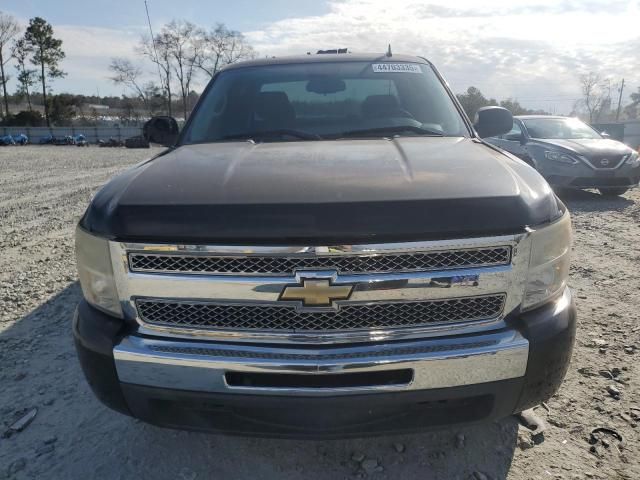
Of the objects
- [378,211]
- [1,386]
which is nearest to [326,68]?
[378,211]

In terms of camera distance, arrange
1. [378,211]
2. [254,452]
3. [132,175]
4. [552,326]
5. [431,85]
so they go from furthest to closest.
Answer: [431,85] < [254,452] < [132,175] < [552,326] < [378,211]

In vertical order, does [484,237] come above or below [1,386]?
above

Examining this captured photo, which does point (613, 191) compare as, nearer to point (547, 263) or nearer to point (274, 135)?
point (274, 135)

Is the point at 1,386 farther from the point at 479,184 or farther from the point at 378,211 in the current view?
the point at 479,184

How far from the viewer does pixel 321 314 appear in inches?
72.1

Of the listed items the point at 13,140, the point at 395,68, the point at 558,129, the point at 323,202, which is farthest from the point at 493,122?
the point at 13,140

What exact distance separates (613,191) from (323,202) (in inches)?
371

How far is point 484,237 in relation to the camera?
1.78 m

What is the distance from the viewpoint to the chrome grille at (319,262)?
1.77 m

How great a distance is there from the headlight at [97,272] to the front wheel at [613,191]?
938cm

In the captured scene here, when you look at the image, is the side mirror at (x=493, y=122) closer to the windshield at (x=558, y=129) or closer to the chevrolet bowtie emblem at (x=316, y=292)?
the chevrolet bowtie emblem at (x=316, y=292)

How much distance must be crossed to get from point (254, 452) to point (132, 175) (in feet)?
4.63

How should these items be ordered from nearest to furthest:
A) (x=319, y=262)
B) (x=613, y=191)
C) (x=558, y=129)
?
(x=319, y=262), (x=613, y=191), (x=558, y=129)

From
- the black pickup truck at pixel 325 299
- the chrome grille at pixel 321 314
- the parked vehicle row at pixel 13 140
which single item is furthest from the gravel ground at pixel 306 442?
the parked vehicle row at pixel 13 140
